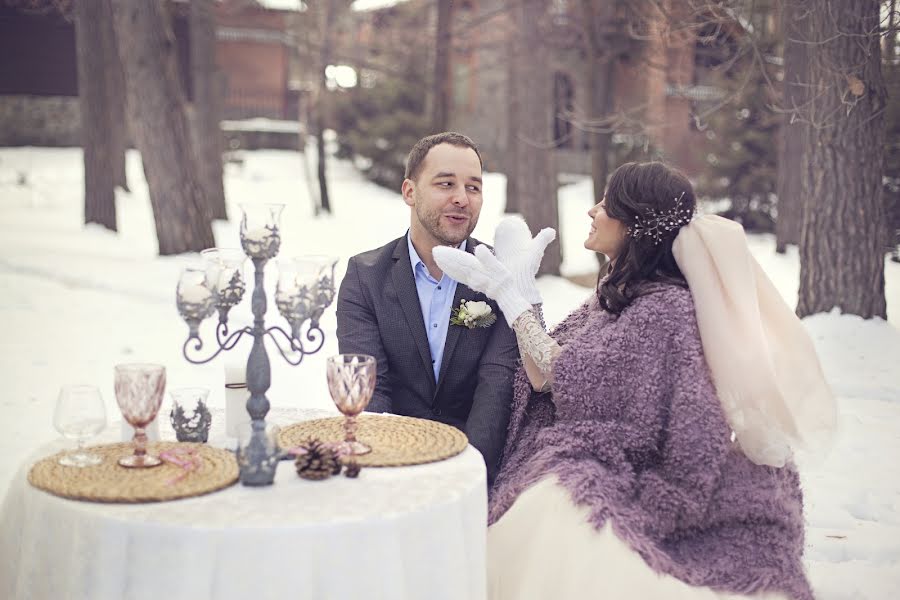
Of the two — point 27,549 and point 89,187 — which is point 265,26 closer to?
point 89,187

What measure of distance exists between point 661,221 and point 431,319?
3.37 feet

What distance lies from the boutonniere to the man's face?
0.94 feet

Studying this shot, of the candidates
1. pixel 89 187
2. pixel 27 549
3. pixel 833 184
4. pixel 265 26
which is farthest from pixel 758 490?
pixel 265 26

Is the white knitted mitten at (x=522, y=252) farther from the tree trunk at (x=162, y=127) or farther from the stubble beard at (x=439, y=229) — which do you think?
the tree trunk at (x=162, y=127)

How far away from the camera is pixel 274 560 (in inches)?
83.3

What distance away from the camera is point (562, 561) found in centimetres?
282

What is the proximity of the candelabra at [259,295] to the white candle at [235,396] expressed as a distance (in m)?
0.35

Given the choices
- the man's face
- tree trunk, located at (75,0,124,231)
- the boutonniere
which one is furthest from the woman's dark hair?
tree trunk, located at (75,0,124,231)

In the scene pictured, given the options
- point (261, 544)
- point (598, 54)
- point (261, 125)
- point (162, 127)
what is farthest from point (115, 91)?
point (261, 544)

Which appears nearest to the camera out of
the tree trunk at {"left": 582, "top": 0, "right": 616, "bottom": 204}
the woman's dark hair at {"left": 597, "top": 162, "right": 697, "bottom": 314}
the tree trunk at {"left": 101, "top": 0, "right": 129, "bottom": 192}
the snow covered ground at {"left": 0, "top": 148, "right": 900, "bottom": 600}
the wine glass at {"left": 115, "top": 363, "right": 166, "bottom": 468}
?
the wine glass at {"left": 115, "top": 363, "right": 166, "bottom": 468}

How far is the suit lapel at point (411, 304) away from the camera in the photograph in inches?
145

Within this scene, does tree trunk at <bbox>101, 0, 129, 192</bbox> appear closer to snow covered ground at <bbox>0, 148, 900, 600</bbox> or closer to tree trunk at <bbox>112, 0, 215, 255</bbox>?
snow covered ground at <bbox>0, 148, 900, 600</bbox>

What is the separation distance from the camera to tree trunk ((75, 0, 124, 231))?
14.2m

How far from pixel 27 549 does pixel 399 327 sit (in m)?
1.68
